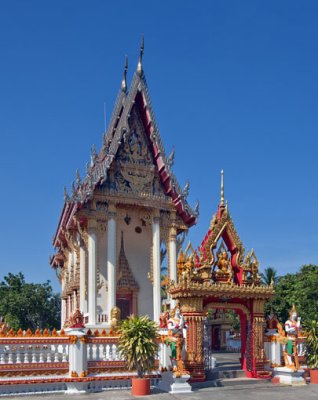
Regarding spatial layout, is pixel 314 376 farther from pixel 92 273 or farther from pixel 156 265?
pixel 92 273

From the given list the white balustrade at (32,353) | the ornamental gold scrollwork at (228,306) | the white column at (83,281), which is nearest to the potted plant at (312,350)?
the ornamental gold scrollwork at (228,306)

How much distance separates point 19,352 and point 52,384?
113 centimetres

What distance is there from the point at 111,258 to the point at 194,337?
24.7ft

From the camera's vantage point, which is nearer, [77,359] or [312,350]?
[77,359]

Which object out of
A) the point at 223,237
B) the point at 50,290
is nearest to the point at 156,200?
the point at 223,237

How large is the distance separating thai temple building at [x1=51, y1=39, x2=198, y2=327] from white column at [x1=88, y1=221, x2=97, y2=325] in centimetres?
4

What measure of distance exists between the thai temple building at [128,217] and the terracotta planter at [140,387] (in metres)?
7.92

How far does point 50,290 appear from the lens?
41750mm

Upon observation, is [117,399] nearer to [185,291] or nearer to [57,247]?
[185,291]

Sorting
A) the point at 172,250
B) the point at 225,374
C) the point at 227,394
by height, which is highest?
the point at 172,250

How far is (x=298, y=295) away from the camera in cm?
3434

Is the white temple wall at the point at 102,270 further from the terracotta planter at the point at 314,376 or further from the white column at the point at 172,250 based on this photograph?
the terracotta planter at the point at 314,376

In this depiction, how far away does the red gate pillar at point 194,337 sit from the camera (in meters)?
14.4

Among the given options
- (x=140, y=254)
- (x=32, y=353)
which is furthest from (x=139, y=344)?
(x=140, y=254)
